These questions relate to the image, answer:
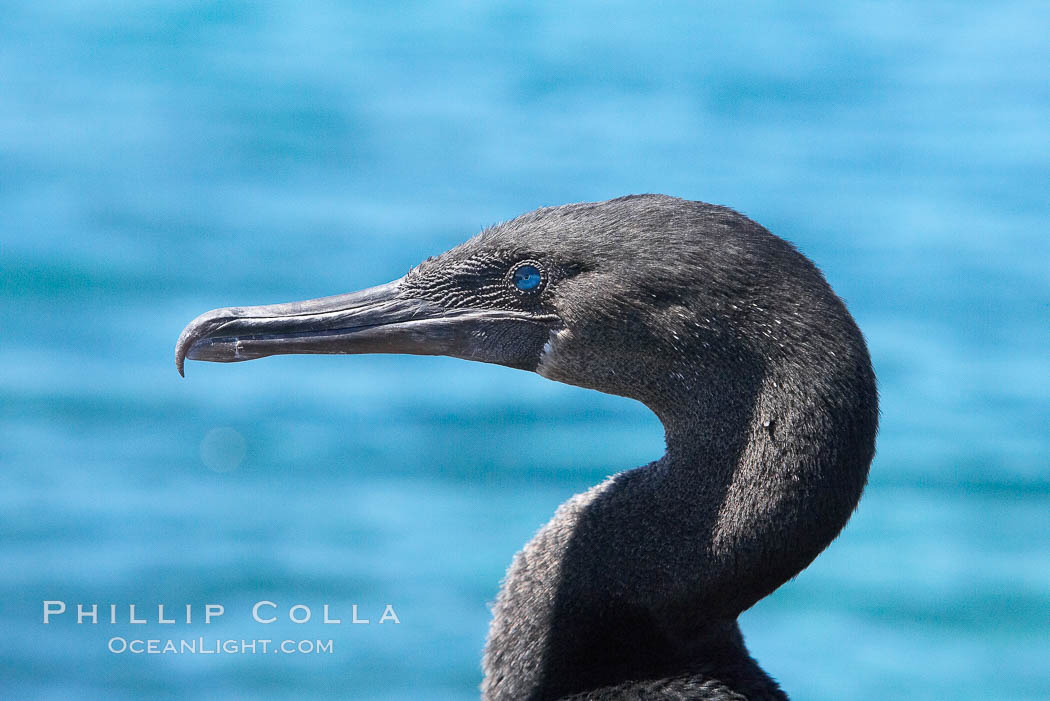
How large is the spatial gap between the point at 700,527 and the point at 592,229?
524 millimetres

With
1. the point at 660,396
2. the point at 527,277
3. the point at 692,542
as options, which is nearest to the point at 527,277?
the point at 527,277

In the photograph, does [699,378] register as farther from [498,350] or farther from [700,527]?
[498,350]

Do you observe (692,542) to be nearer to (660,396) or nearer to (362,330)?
(660,396)

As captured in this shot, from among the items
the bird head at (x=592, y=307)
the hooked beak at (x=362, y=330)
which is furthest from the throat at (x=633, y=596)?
the hooked beak at (x=362, y=330)

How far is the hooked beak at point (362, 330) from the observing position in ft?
7.87

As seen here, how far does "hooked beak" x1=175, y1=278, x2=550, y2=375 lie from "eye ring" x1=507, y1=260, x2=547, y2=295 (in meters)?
0.05

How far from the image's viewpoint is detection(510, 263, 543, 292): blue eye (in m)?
2.35

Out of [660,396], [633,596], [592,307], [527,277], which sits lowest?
[633,596]

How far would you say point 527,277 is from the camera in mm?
2361

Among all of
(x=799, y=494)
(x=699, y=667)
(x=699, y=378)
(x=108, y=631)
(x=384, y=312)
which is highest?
(x=108, y=631)

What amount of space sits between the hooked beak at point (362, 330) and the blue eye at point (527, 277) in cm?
5

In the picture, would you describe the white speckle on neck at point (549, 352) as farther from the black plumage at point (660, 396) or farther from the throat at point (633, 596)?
the throat at point (633, 596)

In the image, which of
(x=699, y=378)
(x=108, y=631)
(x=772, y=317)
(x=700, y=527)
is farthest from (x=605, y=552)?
(x=108, y=631)

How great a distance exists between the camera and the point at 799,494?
212 cm
